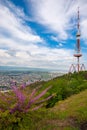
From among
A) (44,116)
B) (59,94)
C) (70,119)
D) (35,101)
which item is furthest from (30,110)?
(59,94)

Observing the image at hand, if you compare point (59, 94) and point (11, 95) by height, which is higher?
point (11, 95)

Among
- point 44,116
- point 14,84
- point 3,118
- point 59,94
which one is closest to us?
point 3,118

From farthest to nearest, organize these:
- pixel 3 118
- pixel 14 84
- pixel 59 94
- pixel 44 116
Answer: pixel 59 94, pixel 44 116, pixel 14 84, pixel 3 118

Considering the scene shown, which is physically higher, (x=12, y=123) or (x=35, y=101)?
(x=35, y=101)

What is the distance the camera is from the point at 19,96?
7.16m

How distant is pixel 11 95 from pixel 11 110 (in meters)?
0.83

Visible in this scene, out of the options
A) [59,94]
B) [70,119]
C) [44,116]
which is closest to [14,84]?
[44,116]

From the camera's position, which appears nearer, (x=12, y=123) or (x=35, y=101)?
(x=12, y=123)

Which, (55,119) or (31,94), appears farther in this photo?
(55,119)

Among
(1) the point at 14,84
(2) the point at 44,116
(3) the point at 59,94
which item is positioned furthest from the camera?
(3) the point at 59,94

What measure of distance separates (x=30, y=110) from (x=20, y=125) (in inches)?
21.9

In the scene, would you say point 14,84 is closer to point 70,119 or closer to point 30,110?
point 30,110

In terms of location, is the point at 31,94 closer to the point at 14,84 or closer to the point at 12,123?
the point at 14,84

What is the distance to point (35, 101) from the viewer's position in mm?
7676
